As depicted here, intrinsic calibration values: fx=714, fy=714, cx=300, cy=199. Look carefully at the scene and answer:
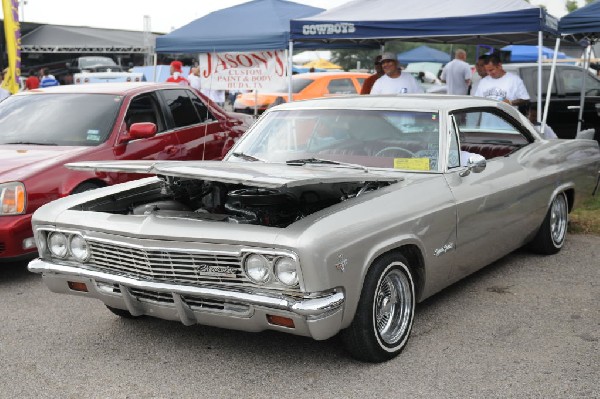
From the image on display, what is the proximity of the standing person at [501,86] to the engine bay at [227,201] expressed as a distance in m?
4.83

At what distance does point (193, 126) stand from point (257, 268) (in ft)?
14.8

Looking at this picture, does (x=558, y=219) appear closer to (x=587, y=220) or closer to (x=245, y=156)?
(x=587, y=220)

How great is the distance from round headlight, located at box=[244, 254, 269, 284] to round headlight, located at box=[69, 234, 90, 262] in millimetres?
1061

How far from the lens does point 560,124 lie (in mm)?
11828

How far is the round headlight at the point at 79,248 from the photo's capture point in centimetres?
402

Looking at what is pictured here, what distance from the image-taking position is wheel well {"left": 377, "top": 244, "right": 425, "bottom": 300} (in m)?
4.12

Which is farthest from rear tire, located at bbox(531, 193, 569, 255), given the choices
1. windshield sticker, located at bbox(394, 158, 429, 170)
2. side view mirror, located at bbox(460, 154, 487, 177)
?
windshield sticker, located at bbox(394, 158, 429, 170)

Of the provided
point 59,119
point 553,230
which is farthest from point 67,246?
point 553,230

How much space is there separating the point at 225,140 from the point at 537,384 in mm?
5355

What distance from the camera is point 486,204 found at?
4.79 meters

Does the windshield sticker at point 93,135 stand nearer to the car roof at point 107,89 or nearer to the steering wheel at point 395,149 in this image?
the car roof at point 107,89

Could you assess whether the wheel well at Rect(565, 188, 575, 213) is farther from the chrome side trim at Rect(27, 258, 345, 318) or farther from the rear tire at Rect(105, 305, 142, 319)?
the rear tire at Rect(105, 305, 142, 319)

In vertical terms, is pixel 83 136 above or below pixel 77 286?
above

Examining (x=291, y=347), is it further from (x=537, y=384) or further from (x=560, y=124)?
(x=560, y=124)
